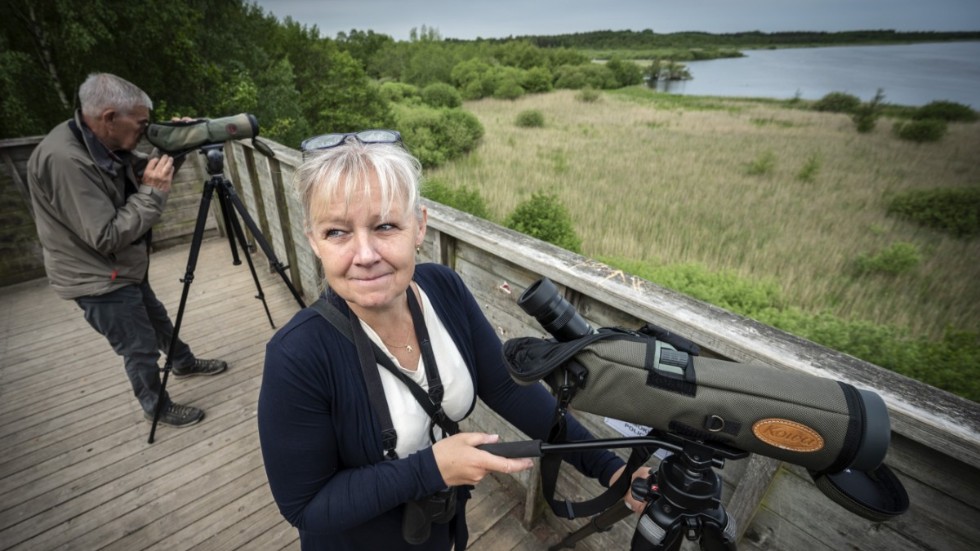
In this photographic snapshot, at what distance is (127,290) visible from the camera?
2334 mm

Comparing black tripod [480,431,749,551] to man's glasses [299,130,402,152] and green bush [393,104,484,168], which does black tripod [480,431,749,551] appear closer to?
man's glasses [299,130,402,152]

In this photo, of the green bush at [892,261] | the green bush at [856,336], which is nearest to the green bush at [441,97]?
the green bush at [856,336]

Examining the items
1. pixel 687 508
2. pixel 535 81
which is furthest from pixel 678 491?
pixel 535 81

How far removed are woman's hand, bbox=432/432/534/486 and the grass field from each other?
5695mm

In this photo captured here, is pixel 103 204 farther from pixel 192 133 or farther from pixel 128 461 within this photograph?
pixel 128 461

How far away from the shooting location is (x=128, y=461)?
2.48 m

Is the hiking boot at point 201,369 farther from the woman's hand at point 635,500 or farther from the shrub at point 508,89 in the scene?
the shrub at point 508,89

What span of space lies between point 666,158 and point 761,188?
345 centimetres

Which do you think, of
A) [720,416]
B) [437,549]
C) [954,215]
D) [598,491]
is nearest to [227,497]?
[437,549]

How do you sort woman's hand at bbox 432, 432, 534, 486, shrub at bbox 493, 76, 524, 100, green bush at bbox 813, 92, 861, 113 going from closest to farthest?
woman's hand at bbox 432, 432, 534, 486
green bush at bbox 813, 92, 861, 113
shrub at bbox 493, 76, 524, 100

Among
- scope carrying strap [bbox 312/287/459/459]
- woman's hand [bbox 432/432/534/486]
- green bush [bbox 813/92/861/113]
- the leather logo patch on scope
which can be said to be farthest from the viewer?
green bush [bbox 813/92/861/113]

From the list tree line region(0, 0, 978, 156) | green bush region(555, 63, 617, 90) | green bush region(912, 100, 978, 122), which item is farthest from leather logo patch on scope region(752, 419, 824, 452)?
green bush region(555, 63, 617, 90)

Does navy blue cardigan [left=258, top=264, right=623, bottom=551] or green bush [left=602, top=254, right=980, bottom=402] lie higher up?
navy blue cardigan [left=258, top=264, right=623, bottom=551]

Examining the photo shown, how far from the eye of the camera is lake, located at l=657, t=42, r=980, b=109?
16719 millimetres
